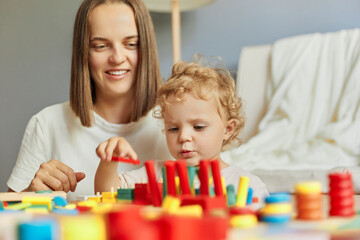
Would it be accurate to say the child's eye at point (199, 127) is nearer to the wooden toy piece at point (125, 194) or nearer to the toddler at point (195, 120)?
the toddler at point (195, 120)

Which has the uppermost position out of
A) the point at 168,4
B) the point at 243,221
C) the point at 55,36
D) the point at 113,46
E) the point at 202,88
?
the point at 168,4

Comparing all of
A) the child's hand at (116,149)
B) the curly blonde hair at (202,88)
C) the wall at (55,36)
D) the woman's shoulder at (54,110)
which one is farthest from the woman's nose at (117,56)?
the wall at (55,36)

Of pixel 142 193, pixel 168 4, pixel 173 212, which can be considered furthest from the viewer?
pixel 168 4

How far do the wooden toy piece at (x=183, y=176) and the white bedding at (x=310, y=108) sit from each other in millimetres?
1112

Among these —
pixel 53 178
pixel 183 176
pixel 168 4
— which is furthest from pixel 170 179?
pixel 168 4

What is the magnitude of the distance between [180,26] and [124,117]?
160 cm

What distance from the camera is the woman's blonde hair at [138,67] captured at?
1240 millimetres

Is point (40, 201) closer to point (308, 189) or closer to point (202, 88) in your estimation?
point (308, 189)

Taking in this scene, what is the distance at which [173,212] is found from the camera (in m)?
0.46

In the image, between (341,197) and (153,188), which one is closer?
(341,197)

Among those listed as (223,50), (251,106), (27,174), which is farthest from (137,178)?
(223,50)

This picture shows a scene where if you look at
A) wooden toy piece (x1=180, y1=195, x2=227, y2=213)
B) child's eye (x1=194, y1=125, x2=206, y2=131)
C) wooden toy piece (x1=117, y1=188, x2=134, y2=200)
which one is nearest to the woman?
child's eye (x1=194, y1=125, x2=206, y2=131)

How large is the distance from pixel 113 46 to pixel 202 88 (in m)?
0.26

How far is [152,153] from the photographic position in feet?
4.33
